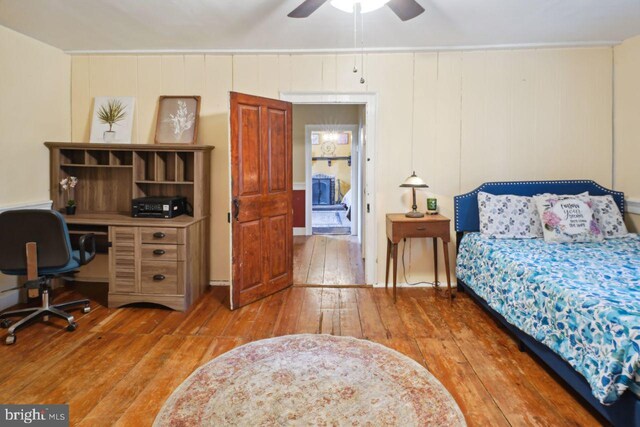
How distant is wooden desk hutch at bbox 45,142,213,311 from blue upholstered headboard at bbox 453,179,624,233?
2.56m

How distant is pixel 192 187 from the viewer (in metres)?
4.10

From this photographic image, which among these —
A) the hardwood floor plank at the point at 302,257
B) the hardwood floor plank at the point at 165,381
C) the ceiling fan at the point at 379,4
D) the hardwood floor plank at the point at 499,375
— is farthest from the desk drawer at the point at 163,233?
the hardwood floor plank at the point at 499,375

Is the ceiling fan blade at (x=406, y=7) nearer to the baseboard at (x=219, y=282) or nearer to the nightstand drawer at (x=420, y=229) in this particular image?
the nightstand drawer at (x=420, y=229)

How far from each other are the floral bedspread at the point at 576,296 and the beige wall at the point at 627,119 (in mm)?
682

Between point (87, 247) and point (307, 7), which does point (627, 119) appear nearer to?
point (307, 7)

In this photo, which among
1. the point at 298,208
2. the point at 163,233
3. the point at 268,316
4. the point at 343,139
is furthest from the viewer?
the point at 343,139

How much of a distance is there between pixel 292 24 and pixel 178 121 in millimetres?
1569

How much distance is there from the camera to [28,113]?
367 centimetres

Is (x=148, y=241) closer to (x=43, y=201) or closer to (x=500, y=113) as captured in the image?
(x=43, y=201)

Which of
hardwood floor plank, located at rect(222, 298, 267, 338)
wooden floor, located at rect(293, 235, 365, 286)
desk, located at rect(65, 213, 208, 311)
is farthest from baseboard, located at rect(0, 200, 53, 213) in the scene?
wooden floor, located at rect(293, 235, 365, 286)

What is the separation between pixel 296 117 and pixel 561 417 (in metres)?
6.13

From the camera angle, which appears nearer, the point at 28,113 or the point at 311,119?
the point at 28,113

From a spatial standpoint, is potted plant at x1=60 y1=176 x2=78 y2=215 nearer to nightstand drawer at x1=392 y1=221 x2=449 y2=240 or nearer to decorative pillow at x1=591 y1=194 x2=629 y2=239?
nightstand drawer at x1=392 y1=221 x2=449 y2=240

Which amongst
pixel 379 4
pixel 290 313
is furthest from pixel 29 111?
pixel 379 4
